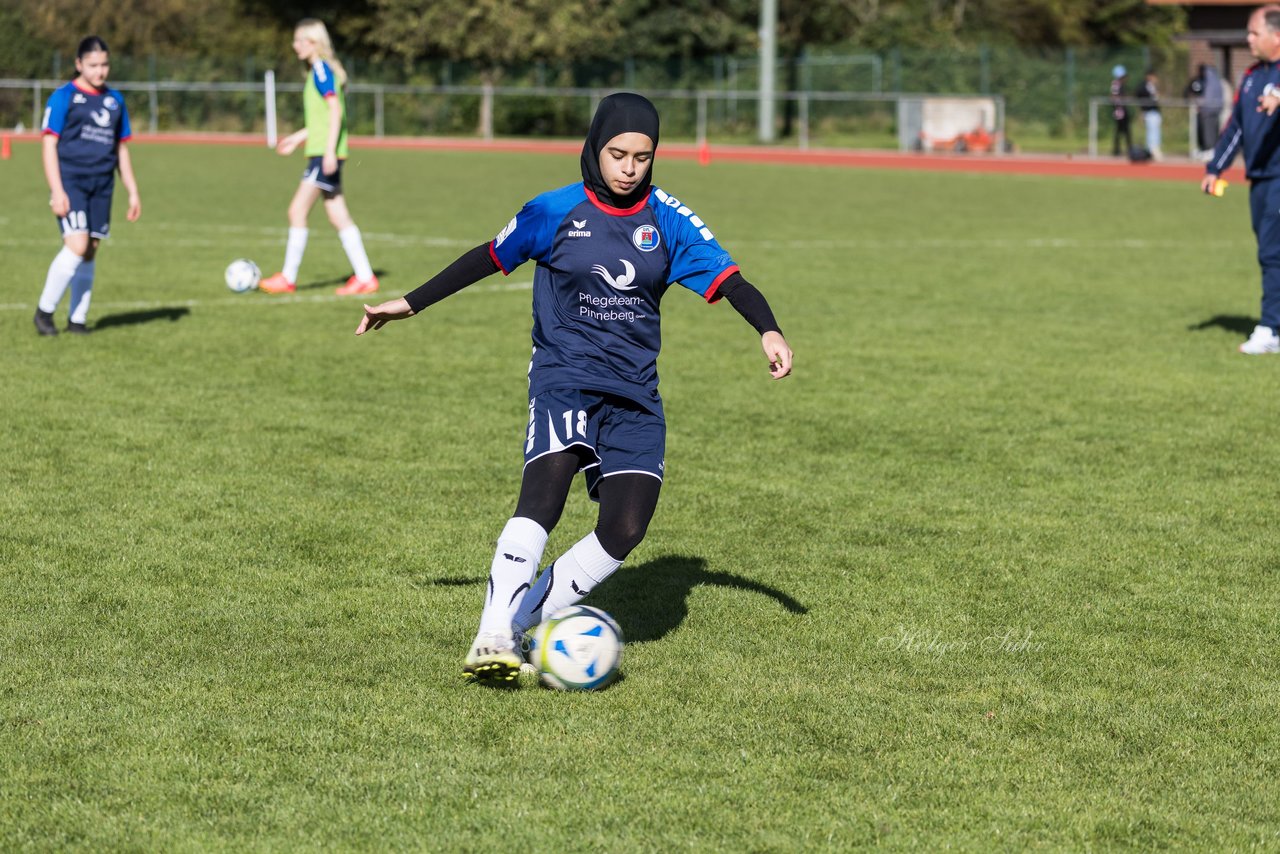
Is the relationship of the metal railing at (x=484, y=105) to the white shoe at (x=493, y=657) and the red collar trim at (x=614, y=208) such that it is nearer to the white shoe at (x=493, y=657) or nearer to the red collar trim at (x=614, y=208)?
the red collar trim at (x=614, y=208)

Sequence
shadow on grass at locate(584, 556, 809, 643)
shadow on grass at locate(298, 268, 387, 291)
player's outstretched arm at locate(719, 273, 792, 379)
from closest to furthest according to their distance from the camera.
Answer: player's outstretched arm at locate(719, 273, 792, 379), shadow on grass at locate(584, 556, 809, 643), shadow on grass at locate(298, 268, 387, 291)

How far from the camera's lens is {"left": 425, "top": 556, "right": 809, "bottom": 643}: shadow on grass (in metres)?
5.70

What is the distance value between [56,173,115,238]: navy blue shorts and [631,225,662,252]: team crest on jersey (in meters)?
7.46

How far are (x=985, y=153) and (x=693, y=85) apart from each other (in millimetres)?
12808

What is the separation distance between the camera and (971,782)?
4.35 m

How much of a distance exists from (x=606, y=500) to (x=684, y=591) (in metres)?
1.02

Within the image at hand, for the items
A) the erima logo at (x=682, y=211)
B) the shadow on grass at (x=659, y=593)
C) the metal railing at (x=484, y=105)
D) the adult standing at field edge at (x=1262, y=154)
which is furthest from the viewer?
the metal railing at (x=484, y=105)

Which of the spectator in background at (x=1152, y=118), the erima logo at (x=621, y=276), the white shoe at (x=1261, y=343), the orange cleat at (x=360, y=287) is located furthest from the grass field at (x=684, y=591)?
the spectator in background at (x=1152, y=118)

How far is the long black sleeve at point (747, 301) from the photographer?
5.26 metres

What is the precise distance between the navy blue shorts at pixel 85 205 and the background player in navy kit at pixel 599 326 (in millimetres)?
6996

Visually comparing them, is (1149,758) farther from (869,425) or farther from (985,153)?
(985,153)

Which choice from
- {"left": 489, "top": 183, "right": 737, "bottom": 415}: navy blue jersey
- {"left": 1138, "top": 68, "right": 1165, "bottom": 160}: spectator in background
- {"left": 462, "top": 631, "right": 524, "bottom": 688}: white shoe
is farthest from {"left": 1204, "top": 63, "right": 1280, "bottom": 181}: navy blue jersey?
{"left": 1138, "top": 68, "right": 1165, "bottom": 160}: spectator in background

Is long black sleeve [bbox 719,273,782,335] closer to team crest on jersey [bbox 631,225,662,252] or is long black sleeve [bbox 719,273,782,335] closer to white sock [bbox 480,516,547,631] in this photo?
team crest on jersey [bbox 631,225,662,252]

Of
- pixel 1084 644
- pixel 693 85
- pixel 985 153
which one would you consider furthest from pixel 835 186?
pixel 1084 644
